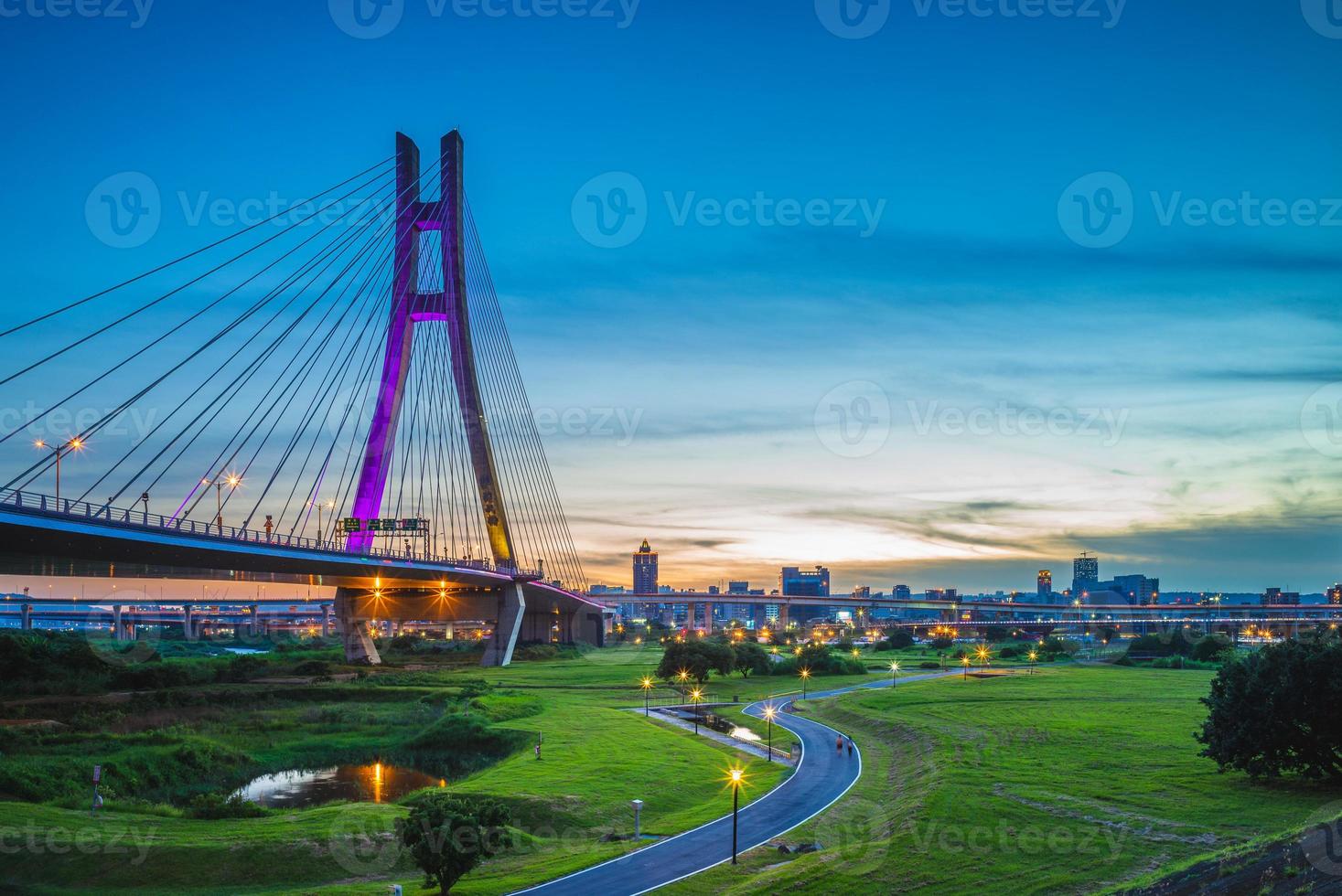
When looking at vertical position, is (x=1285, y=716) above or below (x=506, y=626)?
above

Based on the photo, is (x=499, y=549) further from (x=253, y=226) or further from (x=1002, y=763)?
(x=1002, y=763)

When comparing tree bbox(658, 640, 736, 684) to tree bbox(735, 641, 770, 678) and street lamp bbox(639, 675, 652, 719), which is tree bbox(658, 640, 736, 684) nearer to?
street lamp bbox(639, 675, 652, 719)

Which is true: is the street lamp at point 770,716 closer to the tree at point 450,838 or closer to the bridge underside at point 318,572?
the tree at point 450,838

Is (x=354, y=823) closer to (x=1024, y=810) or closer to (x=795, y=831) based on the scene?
(x=795, y=831)
